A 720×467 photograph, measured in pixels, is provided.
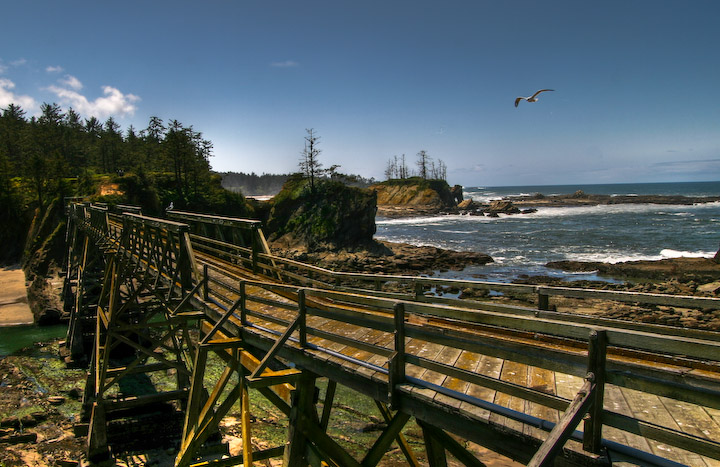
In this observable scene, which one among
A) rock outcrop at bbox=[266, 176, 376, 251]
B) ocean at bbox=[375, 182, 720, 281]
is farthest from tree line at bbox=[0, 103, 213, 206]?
ocean at bbox=[375, 182, 720, 281]

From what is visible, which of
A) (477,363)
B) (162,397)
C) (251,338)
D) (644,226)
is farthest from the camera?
(644,226)

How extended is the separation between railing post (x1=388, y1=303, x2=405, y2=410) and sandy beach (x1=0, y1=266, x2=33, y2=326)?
106ft

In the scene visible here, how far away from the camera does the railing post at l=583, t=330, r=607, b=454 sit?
2854 mm

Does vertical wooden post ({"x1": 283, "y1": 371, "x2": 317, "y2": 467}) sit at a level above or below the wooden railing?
below

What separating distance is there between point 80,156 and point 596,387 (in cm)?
9173

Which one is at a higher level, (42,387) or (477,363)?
(477,363)

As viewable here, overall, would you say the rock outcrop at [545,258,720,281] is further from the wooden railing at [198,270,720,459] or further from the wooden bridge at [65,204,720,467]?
the wooden railing at [198,270,720,459]

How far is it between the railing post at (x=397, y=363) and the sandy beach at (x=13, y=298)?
32408 mm

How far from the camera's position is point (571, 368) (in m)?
3.06

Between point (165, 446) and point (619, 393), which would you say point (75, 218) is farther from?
point (619, 393)

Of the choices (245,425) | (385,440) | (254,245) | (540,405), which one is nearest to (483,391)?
(540,405)

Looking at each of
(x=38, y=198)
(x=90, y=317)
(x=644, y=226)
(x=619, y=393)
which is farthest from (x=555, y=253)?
(x=38, y=198)

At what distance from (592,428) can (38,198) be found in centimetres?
6143

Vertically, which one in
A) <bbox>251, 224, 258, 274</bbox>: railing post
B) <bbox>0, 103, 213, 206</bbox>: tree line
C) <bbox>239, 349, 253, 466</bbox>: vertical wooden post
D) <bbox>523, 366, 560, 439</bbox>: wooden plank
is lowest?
<bbox>239, 349, 253, 466</bbox>: vertical wooden post
